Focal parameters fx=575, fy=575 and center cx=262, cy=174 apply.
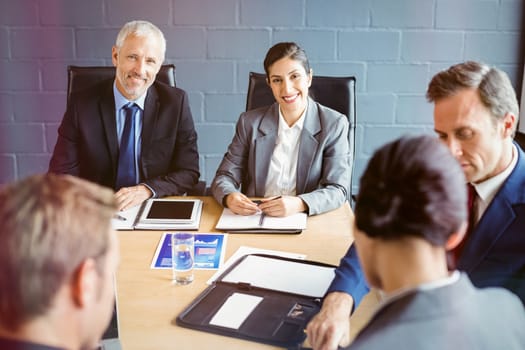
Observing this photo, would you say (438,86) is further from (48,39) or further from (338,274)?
(48,39)

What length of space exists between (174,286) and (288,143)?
1.01 metres

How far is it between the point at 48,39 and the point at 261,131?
1.43m

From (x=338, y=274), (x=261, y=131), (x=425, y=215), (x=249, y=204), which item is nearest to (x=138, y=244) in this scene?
(x=249, y=204)

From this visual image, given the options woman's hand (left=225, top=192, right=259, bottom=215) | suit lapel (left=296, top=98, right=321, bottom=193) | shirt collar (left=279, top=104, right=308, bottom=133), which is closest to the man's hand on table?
woman's hand (left=225, top=192, right=259, bottom=215)

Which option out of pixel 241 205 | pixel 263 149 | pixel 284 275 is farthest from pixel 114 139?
pixel 284 275

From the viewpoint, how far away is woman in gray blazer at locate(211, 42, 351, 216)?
89.1 inches

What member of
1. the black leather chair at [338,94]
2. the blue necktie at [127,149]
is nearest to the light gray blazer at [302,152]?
the black leather chair at [338,94]

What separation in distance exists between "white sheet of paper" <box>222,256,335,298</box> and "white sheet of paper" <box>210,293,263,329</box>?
0.07 metres

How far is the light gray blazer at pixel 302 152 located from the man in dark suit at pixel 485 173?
0.78 meters

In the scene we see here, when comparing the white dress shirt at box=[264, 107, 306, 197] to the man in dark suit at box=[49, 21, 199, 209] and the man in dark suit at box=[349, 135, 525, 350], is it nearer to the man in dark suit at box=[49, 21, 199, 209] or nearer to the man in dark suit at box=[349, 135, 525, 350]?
the man in dark suit at box=[49, 21, 199, 209]

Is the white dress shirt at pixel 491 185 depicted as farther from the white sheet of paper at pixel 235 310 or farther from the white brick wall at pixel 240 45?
the white brick wall at pixel 240 45

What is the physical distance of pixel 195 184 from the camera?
242cm

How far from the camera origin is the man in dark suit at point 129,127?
93.1 inches

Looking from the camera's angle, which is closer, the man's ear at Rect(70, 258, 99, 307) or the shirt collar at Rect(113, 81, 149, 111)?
the man's ear at Rect(70, 258, 99, 307)
